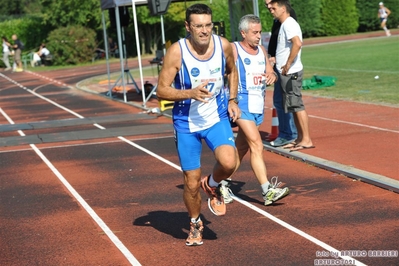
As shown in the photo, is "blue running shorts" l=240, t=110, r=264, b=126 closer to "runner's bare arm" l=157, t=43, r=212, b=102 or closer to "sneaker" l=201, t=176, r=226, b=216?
"sneaker" l=201, t=176, r=226, b=216

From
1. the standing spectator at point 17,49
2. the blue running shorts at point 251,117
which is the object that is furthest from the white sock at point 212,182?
the standing spectator at point 17,49

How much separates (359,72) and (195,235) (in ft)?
63.2

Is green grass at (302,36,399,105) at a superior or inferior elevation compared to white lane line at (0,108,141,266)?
inferior

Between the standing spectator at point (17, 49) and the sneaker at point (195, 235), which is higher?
the sneaker at point (195, 235)

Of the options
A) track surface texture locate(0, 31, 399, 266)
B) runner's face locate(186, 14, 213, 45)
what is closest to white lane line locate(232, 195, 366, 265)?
track surface texture locate(0, 31, 399, 266)

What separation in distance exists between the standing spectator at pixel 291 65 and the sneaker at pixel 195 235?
4849 millimetres

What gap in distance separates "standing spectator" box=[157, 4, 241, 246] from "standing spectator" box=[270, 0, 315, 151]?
169 inches

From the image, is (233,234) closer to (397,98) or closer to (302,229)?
(302,229)

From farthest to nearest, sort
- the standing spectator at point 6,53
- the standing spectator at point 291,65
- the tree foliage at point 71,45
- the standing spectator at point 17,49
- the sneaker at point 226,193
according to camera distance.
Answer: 1. the tree foliage at point 71,45
2. the standing spectator at point 6,53
3. the standing spectator at point 17,49
4. the standing spectator at point 291,65
5. the sneaker at point 226,193

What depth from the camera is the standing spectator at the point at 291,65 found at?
445 inches

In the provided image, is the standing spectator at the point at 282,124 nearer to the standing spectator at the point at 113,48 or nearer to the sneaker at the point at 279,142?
the sneaker at the point at 279,142

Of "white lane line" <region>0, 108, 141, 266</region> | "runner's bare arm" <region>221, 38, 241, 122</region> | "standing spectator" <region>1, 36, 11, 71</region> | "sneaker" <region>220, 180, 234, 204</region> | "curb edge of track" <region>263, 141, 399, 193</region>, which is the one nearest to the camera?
"white lane line" <region>0, 108, 141, 266</region>

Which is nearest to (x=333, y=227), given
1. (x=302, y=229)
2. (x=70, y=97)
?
(x=302, y=229)

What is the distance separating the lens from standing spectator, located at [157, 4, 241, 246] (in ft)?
22.1
